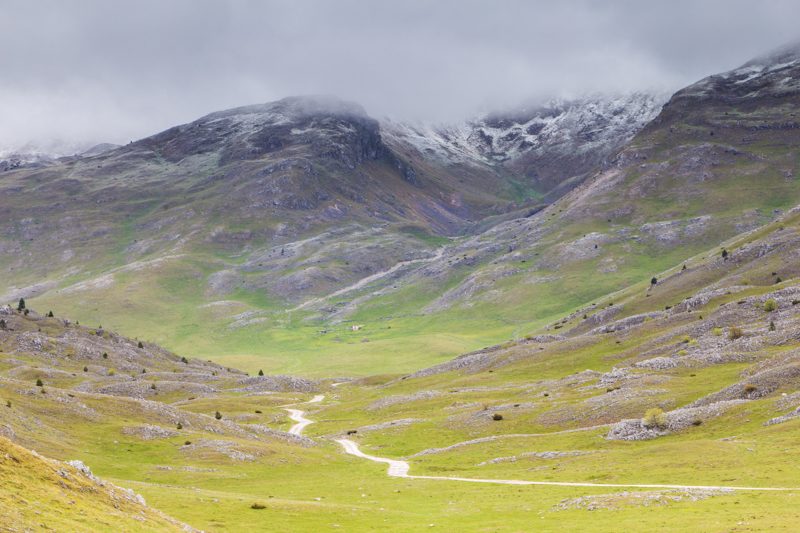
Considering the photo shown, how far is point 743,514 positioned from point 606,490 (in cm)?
1569

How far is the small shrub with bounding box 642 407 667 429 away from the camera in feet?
266

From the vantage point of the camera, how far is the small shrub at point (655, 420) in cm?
8112

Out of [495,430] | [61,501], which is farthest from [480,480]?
[61,501]

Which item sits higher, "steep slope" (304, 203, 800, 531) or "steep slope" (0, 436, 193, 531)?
"steep slope" (304, 203, 800, 531)

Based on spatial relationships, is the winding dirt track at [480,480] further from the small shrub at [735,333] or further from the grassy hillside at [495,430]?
the small shrub at [735,333]

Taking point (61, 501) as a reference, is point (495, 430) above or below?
above

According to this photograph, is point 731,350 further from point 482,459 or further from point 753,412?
point 482,459

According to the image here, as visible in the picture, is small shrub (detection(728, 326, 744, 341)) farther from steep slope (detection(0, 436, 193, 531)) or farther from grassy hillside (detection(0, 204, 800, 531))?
steep slope (detection(0, 436, 193, 531))

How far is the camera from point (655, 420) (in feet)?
268

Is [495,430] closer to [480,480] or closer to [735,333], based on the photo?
[480,480]

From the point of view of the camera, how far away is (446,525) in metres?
49.3

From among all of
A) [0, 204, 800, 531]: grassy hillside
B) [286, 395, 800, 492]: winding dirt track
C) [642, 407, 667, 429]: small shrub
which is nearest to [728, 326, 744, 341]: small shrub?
[0, 204, 800, 531]: grassy hillside

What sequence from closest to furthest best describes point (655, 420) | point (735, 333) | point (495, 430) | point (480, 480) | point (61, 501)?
point (61, 501) < point (480, 480) < point (655, 420) < point (495, 430) < point (735, 333)

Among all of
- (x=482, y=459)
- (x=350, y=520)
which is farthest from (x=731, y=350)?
(x=350, y=520)
